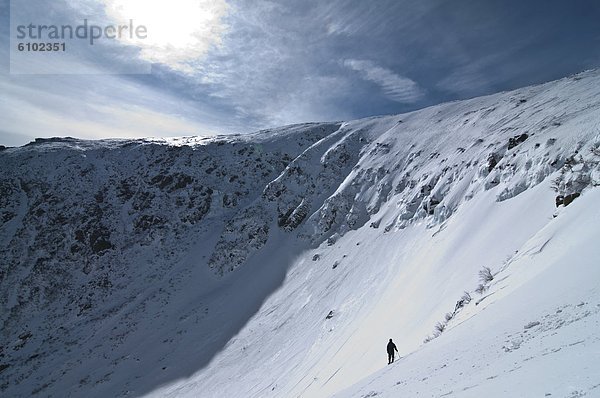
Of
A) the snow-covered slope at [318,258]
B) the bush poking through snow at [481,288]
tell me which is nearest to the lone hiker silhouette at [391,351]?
the snow-covered slope at [318,258]

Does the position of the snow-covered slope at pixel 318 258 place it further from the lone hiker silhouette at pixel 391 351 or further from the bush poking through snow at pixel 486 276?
the lone hiker silhouette at pixel 391 351

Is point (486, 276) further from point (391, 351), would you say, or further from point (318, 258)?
point (318, 258)

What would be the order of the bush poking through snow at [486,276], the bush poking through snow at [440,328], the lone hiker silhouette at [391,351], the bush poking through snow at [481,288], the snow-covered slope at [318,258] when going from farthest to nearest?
1. the lone hiker silhouette at [391,351]
2. the bush poking through snow at [486,276]
3. the bush poking through snow at [481,288]
4. the bush poking through snow at [440,328]
5. the snow-covered slope at [318,258]

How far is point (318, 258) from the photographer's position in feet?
111

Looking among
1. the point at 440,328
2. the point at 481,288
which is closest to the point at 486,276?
the point at 481,288

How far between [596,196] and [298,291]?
Result: 77.8 ft

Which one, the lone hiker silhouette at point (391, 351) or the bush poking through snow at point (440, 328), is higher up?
the bush poking through snow at point (440, 328)

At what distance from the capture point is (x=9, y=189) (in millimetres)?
51531

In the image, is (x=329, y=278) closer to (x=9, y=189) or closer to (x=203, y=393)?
(x=203, y=393)

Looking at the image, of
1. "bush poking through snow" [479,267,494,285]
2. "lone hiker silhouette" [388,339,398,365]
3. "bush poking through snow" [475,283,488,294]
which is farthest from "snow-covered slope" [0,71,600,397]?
"lone hiker silhouette" [388,339,398,365]

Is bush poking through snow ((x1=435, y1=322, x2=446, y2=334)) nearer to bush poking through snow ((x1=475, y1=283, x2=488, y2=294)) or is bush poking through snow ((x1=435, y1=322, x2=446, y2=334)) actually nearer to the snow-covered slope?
the snow-covered slope

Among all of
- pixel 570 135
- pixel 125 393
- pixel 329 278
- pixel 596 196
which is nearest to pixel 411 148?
pixel 329 278

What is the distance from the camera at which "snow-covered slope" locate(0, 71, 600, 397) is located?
703cm

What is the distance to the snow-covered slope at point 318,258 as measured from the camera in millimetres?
7027
